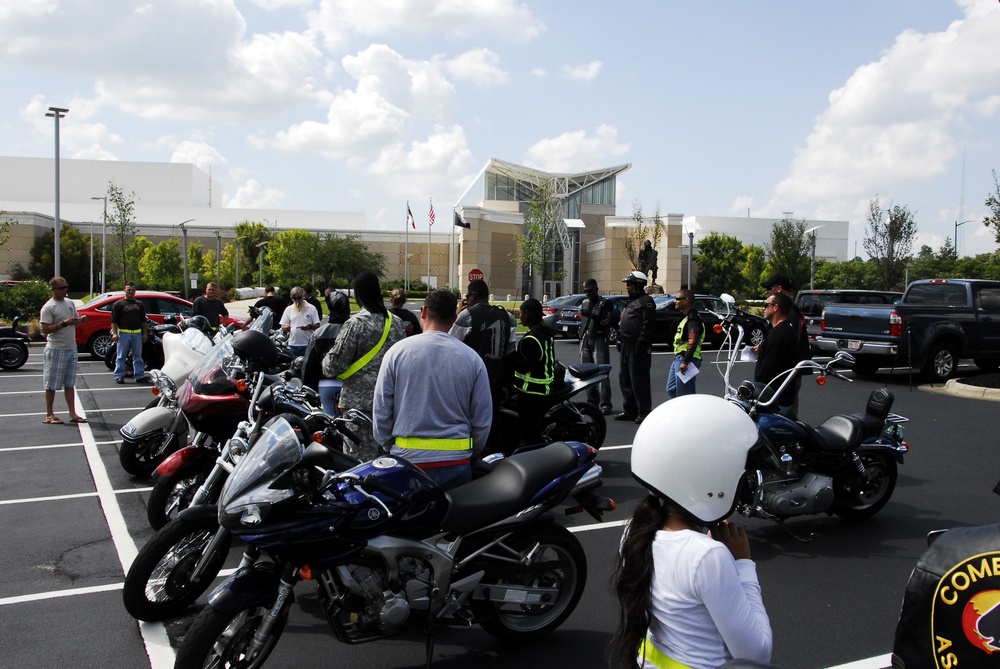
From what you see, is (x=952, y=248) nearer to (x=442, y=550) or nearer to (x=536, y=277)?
(x=536, y=277)

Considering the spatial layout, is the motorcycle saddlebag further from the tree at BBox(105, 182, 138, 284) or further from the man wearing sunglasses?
the tree at BBox(105, 182, 138, 284)

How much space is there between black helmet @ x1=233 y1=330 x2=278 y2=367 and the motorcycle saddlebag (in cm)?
433

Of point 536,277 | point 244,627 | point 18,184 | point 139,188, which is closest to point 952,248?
point 536,277

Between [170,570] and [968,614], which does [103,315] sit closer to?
[170,570]

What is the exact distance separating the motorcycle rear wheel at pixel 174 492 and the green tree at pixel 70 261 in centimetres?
7736

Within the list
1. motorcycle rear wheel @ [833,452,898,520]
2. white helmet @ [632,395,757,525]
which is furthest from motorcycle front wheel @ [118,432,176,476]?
white helmet @ [632,395,757,525]

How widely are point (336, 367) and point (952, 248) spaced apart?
72.5 m

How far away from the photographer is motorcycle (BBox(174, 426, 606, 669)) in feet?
10.7

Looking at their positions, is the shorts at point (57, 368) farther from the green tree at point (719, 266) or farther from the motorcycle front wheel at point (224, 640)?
the green tree at point (719, 266)

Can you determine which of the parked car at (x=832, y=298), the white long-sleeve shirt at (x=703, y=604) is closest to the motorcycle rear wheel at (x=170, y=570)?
the white long-sleeve shirt at (x=703, y=604)

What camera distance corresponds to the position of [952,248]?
6562cm

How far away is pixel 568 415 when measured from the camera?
25.8 ft

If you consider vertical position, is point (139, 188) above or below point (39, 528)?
above

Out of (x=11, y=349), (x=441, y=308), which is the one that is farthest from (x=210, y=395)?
(x=11, y=349)
